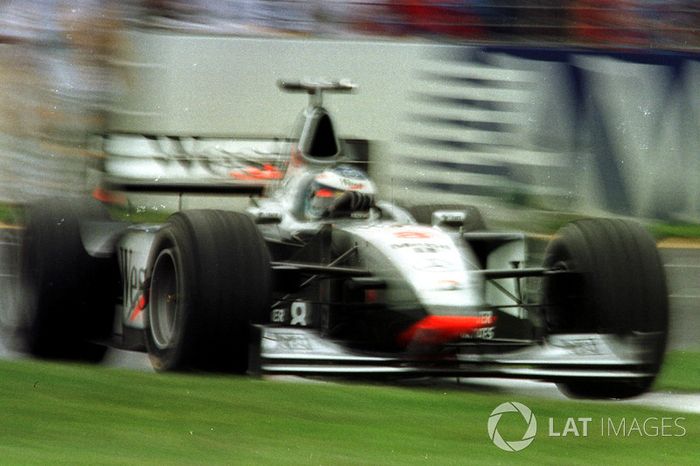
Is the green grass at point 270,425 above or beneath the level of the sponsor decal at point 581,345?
beneath

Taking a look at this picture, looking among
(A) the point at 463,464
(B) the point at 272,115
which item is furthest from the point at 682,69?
(A) the point at 463,464

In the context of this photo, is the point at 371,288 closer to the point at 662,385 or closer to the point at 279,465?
the point at 662,385

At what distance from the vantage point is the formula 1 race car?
557 cm

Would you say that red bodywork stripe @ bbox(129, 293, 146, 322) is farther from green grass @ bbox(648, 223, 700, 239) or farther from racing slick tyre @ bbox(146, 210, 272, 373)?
green grass @ bbox(648, 223, 700, 239)

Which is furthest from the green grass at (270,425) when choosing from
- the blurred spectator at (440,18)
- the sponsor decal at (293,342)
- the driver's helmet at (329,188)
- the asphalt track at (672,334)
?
the blurred spectator at (440,18)

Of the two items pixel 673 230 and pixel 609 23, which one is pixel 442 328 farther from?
pixel 609 23

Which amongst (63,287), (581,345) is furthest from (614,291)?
(63,287)

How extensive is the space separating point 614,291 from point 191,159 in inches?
130

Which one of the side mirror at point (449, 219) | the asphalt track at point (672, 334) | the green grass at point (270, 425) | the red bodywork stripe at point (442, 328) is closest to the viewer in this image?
the green grass at point (270, 425)

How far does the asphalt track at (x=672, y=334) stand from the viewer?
5.98 metres

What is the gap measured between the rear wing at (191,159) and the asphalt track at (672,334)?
0.77 meters

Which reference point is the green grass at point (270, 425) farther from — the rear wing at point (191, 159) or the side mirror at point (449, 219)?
the rear wing at point (191, 159)

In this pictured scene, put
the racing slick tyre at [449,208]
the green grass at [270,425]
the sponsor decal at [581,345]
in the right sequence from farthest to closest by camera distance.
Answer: the racing slick tyre at [449,208] < the sponsor decal at [581,345] < the green grass at [270,425]

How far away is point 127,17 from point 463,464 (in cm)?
312
